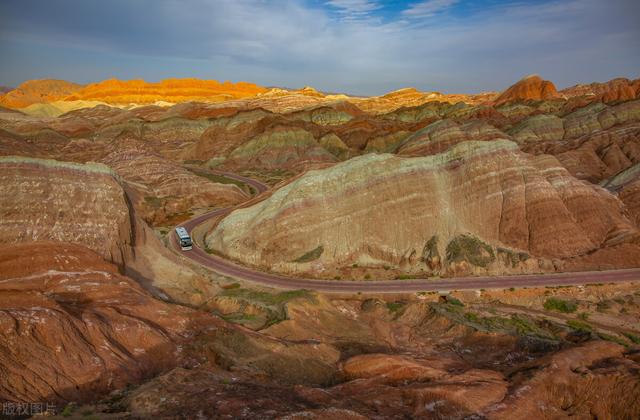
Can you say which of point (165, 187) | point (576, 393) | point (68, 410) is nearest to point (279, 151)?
point (165, 187)

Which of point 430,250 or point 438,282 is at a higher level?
point 430,250

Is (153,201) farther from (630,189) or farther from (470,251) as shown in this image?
(630,189)

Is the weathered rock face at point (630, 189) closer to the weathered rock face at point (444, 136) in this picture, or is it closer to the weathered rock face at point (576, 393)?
the weathered rock face at point (444, 136)

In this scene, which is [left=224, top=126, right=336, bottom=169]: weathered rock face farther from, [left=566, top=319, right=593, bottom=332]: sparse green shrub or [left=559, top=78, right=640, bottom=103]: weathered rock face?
[left=559, top=78, right=640, bottom=103]: weathered rock face

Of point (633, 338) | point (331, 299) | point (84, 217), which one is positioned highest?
point (84, 217)

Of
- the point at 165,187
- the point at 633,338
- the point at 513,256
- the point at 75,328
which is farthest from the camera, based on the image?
the point at 165,187

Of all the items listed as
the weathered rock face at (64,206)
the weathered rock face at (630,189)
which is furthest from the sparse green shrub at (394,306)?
the weathered rock face at (630,189)

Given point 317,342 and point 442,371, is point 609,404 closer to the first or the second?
point 442,371

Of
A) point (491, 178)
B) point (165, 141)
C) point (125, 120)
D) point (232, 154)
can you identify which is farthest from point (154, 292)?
point (125, 120)
